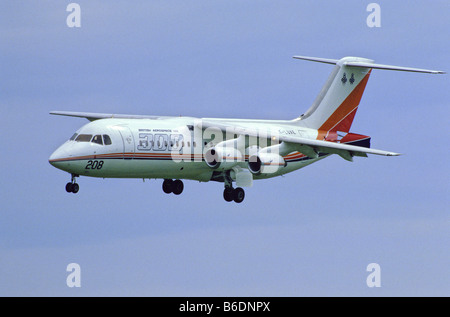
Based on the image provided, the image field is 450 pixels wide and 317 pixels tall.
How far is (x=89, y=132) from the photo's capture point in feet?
90.5

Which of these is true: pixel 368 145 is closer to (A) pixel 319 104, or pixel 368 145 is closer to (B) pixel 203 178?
(A) pixel 319 104

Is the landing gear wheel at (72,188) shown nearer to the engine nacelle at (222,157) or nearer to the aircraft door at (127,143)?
the aircraft door at (127,143)

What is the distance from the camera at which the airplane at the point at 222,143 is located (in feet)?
90.1

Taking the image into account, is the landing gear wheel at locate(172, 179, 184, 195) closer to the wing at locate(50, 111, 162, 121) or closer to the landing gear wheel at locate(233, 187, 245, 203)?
the landing gear wheel at locate(233, 187, 245, 203)

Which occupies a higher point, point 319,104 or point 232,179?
point 319,104

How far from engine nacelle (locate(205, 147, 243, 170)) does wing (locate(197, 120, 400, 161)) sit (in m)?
0.56

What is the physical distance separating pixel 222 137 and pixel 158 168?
Result: 237cm

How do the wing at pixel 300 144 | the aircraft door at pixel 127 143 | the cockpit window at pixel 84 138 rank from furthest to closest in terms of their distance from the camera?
the wing at pixel 300 144 → the aircraft door at pixel 127 143 → the cockpit window at pixel 84 138

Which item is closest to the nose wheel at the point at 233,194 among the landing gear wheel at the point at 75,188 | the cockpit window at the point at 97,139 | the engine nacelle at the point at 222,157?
the engine nacelle at the point at 222,157

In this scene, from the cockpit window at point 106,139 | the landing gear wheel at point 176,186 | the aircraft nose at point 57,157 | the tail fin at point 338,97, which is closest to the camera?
the aircraft nose at point 57,157

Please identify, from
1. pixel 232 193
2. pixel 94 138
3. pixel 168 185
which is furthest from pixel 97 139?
pixel 232 193

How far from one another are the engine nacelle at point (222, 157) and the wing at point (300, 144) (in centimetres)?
56

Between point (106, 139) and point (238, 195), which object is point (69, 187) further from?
point (238, 195)

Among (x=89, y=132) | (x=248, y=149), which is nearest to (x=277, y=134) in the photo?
(x=248, y=149)
